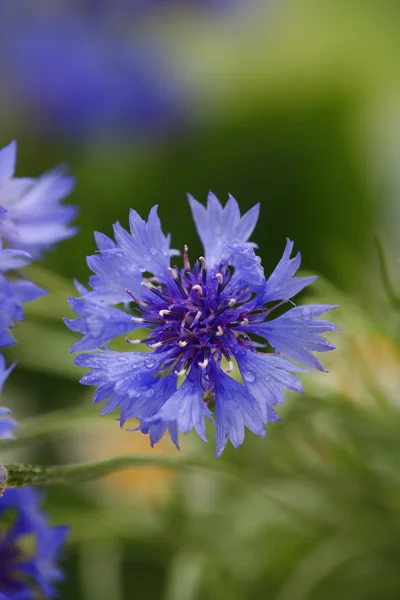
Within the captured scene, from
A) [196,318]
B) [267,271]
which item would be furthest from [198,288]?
[267,271]

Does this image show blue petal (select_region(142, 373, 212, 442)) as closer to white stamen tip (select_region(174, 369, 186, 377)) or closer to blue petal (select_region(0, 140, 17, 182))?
white stamen tip (select_region(174, 369, 186, 377))

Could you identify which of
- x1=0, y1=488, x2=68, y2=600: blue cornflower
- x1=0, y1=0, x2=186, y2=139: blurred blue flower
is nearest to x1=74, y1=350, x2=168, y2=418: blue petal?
x1=0, y1=488, x2=68, y2=600: blue cornflower

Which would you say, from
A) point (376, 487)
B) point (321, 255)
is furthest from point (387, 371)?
point (321, 255)

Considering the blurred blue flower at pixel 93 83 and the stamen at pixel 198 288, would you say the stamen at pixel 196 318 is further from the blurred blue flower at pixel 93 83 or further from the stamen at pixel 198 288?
the blurred blue flower at pixel 93 83

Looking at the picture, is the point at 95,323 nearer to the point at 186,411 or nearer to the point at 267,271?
the point at 186,411

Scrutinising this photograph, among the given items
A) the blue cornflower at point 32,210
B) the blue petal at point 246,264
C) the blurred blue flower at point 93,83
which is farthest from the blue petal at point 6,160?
the blurred blue flower at point 93,83

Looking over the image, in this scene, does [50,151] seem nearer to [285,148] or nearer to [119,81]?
[119,81]
